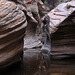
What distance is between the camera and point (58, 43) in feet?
19.0

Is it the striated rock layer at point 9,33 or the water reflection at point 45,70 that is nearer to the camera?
the striated rock layer at point 9,33

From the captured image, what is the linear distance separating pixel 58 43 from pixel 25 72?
2.14 meters

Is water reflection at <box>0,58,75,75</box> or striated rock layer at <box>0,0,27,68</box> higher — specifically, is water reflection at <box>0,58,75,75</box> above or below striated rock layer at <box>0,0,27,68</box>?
below

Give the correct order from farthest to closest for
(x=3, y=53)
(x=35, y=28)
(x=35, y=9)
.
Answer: (x=35, y=9) → (x=35, y=28) → (x=3, y=53)

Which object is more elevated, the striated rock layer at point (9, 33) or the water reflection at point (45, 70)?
the striated rock layer at point (9, 33)

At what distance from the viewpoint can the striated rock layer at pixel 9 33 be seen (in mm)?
3705

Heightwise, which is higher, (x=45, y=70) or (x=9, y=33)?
(x=9, y=33)

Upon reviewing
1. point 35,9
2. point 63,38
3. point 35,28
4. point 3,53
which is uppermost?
point 3,53

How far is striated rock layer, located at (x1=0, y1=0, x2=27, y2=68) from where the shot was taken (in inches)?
146

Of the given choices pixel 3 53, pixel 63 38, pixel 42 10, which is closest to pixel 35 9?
pixel 42 10

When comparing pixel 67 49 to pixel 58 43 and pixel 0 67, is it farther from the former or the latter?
pixel 0 67

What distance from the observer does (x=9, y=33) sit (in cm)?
386

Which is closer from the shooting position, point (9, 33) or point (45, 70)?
point (9, 33)

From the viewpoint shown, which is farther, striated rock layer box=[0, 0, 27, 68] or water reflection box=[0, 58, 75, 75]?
water reflection box=[0, 58, 75, 75]
